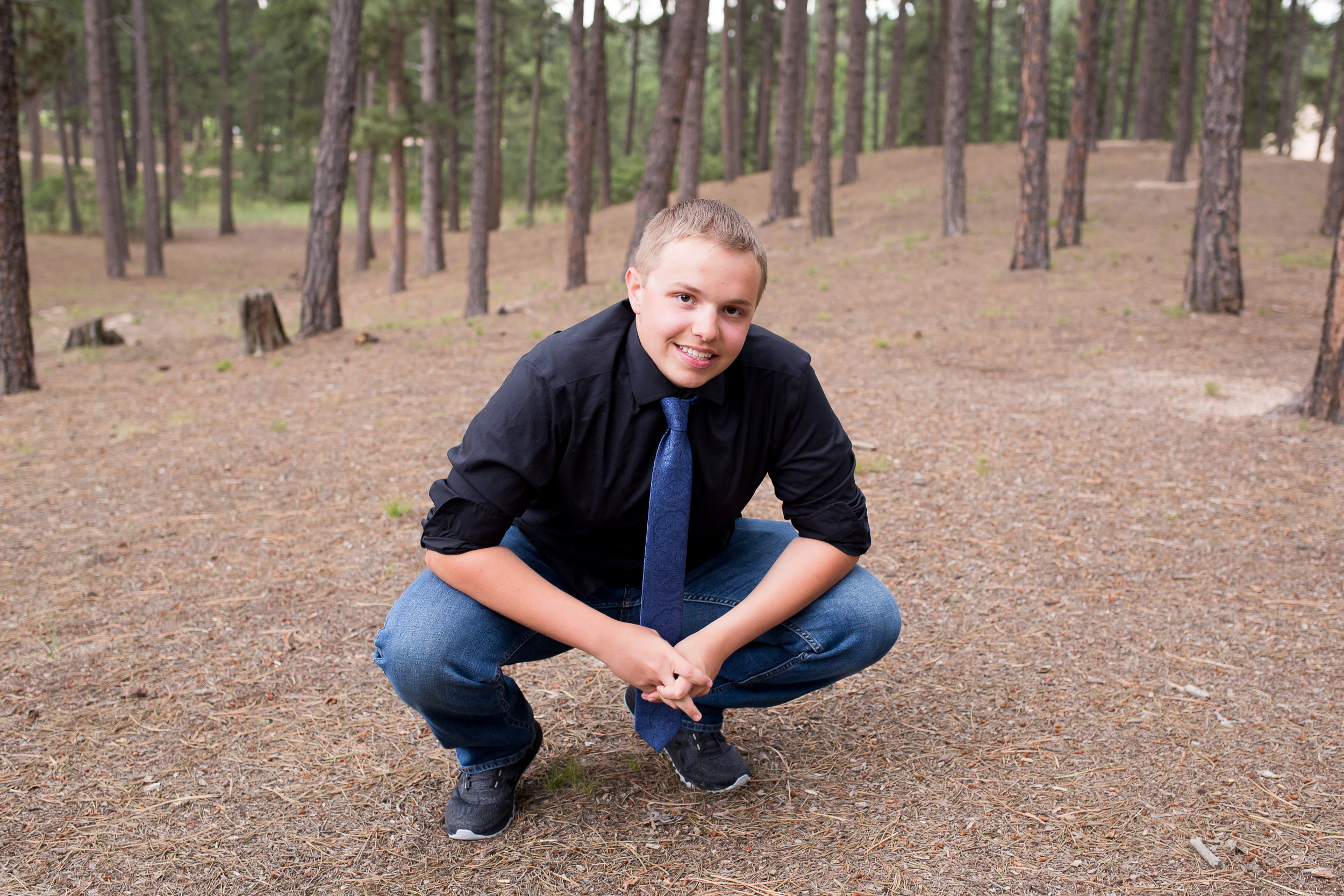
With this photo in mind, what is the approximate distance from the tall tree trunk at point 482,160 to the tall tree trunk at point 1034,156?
25.1 feet

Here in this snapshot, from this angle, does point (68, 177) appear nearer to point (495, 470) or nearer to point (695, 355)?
point (495, 470)

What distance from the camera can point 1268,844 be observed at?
94.2 inches

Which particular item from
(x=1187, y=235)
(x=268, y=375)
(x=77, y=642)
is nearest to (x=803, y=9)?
(x=1187, y=235)

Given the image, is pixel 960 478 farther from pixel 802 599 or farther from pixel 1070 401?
pixel 802 599

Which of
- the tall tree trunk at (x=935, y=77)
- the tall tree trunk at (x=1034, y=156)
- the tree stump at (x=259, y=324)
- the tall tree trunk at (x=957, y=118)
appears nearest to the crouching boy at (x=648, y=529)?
the tree stump at (x=259, y=324)

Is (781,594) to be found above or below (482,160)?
below

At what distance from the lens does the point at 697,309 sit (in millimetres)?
2189

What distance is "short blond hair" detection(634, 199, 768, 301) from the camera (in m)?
2.19

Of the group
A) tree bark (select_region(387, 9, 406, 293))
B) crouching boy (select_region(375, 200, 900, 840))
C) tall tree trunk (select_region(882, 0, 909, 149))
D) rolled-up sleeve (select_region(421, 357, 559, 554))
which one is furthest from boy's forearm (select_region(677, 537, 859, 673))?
tall tree trunk (select_region(882, 0, 909, 149))

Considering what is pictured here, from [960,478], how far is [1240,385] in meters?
3.32

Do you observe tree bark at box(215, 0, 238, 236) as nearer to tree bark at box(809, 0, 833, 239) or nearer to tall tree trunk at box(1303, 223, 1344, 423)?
tree bark at box(809, 0, 833, 239)

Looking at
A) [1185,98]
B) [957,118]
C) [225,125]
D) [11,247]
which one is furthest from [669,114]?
[225,125]

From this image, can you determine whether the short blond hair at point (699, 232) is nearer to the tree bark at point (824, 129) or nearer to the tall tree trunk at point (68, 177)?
the tree bark at point (824, 129)

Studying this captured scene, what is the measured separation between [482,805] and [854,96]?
22432 millimetres
